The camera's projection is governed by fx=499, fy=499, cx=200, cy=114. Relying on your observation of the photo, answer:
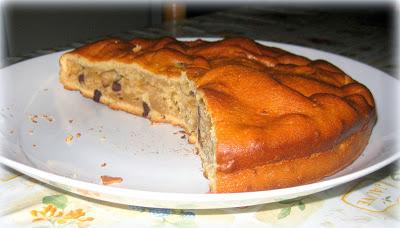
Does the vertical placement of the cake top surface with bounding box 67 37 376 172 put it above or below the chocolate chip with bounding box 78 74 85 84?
above

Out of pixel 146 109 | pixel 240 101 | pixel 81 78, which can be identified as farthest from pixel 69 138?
pixel 240 101

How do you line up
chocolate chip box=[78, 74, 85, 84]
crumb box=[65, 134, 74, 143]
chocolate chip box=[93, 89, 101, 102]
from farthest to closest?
chocolate chip box=[78, 74, 85, 84], chocolate chip box=[93, 89, 101, 102], crumb box=[65, 134, 74, 143]

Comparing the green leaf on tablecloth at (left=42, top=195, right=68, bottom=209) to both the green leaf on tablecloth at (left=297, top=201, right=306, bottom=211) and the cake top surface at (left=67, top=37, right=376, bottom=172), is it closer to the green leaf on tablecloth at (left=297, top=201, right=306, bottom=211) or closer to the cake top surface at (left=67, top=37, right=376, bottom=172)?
the cake top surface at (left=67, top=37, right=376, bottom=172)

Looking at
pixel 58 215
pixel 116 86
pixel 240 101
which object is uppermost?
pixel 240 101

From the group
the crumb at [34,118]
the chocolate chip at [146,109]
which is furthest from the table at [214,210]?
the chocolate chip at [146,109]

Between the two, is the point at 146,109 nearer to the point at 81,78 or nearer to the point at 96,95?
the point at 96,95

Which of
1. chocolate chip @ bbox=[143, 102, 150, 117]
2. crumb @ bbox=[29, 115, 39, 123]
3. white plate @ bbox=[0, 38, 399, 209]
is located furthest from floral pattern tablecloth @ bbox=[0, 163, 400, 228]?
chocolate chip @ bbox=[143, 102, 150, 117]

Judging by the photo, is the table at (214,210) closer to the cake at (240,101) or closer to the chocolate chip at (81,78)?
the cake at (240,101)

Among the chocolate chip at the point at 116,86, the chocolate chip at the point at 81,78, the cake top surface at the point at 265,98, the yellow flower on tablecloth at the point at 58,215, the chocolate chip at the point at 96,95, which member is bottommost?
the yellow flower on tablecloth at the point at 58,215
